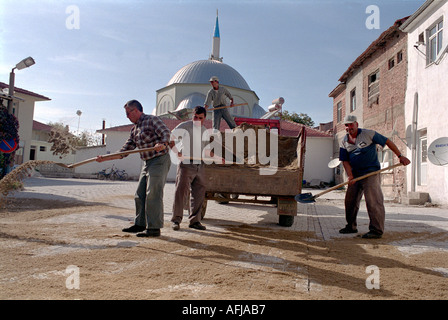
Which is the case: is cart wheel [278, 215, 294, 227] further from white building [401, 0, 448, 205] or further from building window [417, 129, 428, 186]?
building window [417, 129, 428, 186]

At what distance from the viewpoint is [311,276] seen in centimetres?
309

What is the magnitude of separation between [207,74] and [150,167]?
37.4 meters

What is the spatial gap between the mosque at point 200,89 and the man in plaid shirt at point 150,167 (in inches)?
1255

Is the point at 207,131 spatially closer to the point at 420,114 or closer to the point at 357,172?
the point at 357,172

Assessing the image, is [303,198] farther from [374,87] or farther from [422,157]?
[374,87]

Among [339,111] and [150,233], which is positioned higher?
[339,111]

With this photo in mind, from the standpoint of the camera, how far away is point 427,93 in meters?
12.4

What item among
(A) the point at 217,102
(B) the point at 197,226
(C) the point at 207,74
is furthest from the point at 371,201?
(C) the point at 207,74

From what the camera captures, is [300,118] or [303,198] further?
[300,118]

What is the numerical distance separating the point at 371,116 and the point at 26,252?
17.8 meters

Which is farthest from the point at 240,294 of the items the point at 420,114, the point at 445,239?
the point at 420,114

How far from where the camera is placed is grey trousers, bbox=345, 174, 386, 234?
528 centimetres

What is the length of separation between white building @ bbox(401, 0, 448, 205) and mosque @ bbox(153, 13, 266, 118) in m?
25.1

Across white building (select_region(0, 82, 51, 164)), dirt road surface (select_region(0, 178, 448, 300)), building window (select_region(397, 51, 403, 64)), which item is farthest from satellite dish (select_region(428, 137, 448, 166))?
white building (select_region(0, 82, 51, 164))
